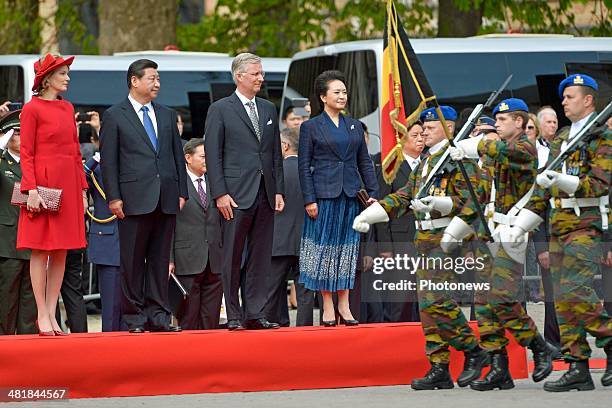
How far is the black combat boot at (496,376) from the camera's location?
11219 millimetres

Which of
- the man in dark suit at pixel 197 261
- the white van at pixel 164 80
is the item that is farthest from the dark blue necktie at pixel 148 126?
the white van at pixel 164 80

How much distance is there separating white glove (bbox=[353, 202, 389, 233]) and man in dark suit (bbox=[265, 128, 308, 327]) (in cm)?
259

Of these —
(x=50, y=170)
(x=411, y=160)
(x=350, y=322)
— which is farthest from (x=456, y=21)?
(x=50, y=170)

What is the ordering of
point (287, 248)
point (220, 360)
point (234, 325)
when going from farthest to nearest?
1. point (287, 248)
2. point (234, 325)
3. point (220, 360)

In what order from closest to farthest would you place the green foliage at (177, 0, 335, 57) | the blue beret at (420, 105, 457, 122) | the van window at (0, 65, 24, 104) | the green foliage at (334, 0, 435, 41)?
the blue beret at (420, 105, 457, 122), the van window at (0, 65, 24, 104), the green foliage at (334, 0, 435, 41), the green foliage at (177, 0, 335, 57)

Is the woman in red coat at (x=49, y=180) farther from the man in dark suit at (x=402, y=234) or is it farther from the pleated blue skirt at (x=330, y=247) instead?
the man in dark suit at (x=402, y=234)

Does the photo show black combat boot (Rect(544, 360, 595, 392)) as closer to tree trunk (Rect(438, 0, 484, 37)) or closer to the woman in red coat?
the woman in red coat

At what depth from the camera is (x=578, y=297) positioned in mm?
10922

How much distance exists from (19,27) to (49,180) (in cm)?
1597

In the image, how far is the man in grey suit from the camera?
13.9m

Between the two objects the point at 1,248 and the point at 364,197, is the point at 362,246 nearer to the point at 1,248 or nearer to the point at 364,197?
the point at 364,197

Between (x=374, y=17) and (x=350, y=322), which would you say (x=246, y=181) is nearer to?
(x=350, y=322)

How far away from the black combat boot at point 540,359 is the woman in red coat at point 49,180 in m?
3.24

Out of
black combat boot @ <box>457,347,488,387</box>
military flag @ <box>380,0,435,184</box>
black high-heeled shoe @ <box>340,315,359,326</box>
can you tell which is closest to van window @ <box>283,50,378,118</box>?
military flag @ <box>380,0,435,184</box>
